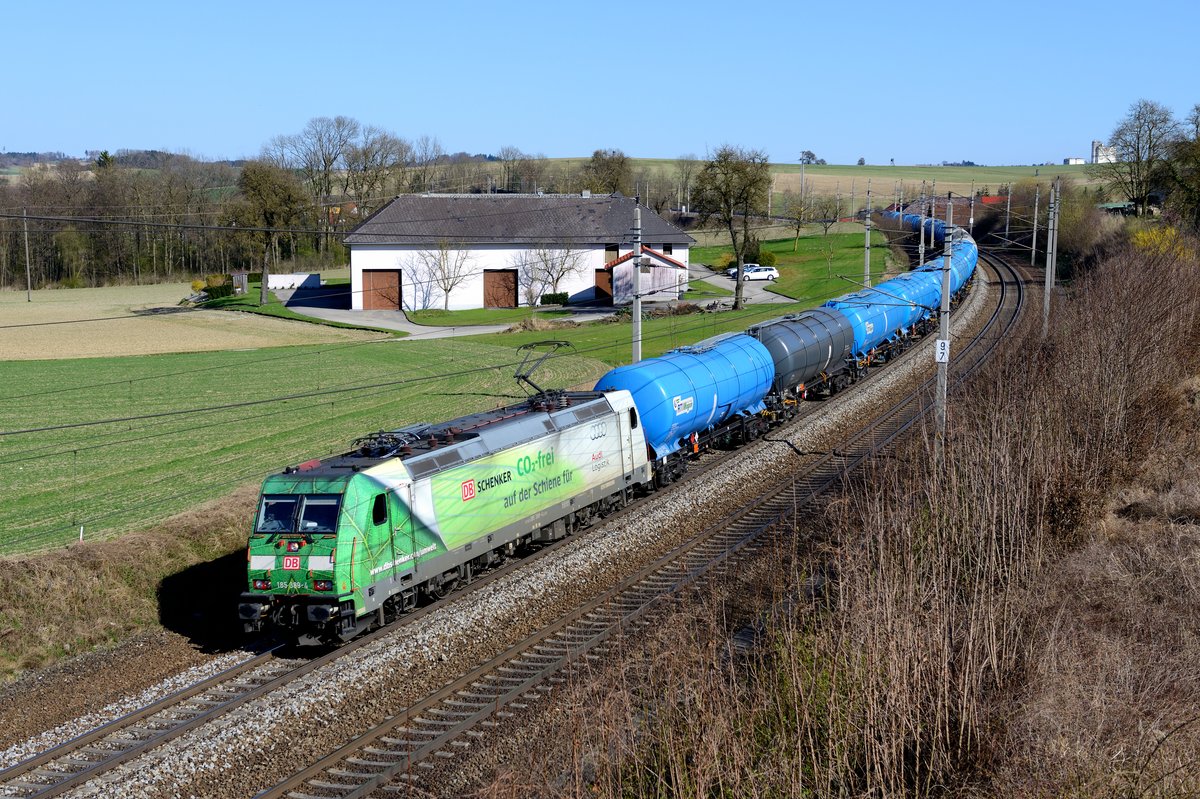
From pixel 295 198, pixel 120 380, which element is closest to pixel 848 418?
pixel 120 380

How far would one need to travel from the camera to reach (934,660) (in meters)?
9.99

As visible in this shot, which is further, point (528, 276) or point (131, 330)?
point (528, 276)

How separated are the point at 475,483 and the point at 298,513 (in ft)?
12.2

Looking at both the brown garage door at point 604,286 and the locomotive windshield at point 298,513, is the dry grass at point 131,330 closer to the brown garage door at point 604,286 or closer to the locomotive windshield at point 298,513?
the brown garage door at point 604,286

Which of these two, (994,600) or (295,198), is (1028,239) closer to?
(295,198)

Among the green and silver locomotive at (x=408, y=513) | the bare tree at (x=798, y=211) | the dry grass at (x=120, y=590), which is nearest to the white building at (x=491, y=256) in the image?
the bare tree at (x=798, y=211)

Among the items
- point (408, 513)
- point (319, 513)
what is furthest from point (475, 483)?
point (319, 513)

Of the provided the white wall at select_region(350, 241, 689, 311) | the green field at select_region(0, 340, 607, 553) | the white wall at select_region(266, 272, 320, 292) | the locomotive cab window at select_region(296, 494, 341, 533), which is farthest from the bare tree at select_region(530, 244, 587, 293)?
the locomotive cab window at select_region(296, 494, 341, 533)

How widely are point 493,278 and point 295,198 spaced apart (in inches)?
829

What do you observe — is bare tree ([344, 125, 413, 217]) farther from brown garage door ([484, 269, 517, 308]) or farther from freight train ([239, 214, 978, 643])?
freight train ([239, 214, 978, 643])

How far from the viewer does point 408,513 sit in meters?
18.3

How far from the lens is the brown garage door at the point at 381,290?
76812 mm

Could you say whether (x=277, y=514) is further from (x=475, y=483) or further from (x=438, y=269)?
(x=438, y=269)

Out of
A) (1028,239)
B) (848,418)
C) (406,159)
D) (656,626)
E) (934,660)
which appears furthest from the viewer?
(406,159)
